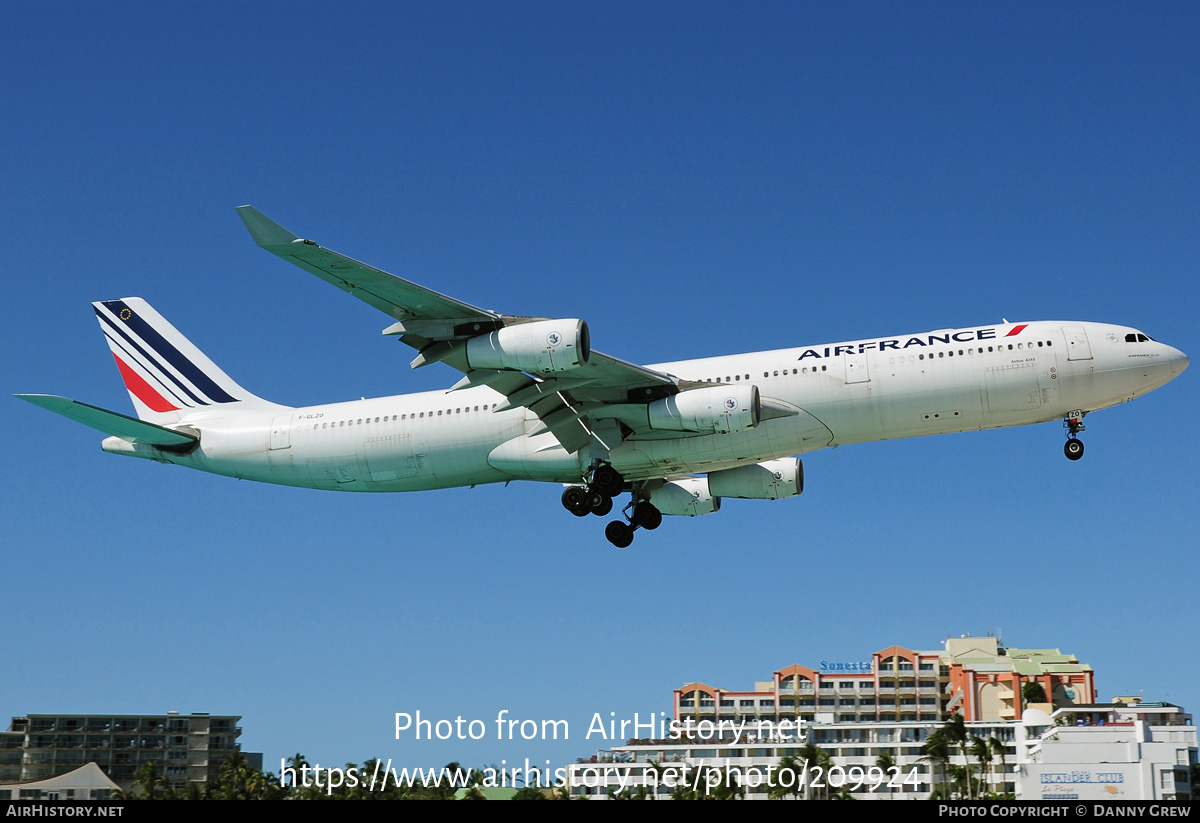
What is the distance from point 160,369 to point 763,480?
22623 millimetres

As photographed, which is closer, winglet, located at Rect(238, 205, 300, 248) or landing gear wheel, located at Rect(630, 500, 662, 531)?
winglet, located at Rect(238, 205, 300, 248)

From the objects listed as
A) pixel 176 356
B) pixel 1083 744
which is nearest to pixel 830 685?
pixel 1083 744

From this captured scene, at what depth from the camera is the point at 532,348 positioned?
32.6 meters

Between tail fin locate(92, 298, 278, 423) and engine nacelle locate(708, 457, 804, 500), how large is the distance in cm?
1632

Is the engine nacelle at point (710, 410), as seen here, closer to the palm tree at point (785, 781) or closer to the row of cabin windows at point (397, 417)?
the row of cabin windows at point (397, 417)

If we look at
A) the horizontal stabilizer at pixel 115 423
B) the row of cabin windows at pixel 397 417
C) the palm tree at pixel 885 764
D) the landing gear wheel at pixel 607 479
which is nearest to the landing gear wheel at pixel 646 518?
the landing gear wheel at pixel 607 479

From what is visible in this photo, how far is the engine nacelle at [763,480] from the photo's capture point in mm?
41219

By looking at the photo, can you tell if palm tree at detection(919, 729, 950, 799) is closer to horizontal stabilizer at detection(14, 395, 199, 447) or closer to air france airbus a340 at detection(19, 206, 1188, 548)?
air france airbus a340 at detection(19, 206, 1188, 548)

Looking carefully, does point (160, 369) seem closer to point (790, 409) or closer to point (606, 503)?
point (606, 503)

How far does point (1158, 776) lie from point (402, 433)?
55.4 m

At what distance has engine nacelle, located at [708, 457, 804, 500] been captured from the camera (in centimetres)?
4122

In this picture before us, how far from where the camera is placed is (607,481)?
123 ft

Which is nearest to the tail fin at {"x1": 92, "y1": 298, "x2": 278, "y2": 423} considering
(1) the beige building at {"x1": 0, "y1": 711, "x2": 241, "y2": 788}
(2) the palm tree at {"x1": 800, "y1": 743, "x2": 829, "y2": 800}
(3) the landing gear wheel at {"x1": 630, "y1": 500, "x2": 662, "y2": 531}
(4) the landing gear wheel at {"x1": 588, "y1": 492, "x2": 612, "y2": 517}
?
(4) the landing gear wheel at {"x1": 588, "y1": 492, "x2": 612, "y2": 517}

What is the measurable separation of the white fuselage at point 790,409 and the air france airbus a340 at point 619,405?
0.05 metres
